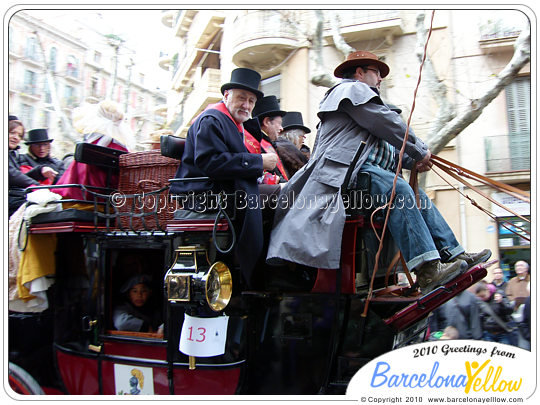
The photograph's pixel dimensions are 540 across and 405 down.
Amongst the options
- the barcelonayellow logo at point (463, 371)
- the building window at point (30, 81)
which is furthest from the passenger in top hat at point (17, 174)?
the building window at point (30, 81)

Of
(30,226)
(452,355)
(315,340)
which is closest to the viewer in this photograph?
(452,355)

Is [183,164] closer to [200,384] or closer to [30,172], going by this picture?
[200,384]

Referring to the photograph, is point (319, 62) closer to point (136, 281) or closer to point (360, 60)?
point (360, 60)

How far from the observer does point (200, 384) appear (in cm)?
292

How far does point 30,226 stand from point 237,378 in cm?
187

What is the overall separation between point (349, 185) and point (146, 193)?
1.36m

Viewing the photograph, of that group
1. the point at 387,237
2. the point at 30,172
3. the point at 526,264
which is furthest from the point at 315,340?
the point at 30,172

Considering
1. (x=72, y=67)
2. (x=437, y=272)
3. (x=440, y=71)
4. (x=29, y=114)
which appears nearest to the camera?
(x=437, y=272)

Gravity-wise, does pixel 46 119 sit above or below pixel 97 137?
above

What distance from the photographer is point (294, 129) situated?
4.66 metres

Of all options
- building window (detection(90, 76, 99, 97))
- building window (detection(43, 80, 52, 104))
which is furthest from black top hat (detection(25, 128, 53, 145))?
building window (detection(90, 76, 99, 97))

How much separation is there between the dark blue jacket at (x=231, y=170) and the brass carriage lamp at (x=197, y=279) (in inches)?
5.9

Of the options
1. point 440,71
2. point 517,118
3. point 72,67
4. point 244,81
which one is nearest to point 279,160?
point 244,81

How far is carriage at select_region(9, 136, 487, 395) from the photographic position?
271 centimetres
